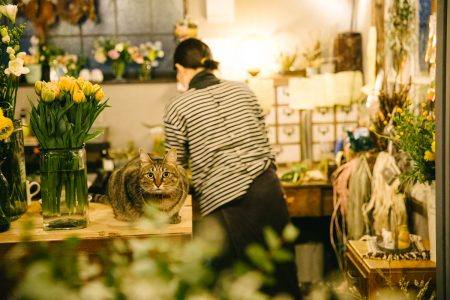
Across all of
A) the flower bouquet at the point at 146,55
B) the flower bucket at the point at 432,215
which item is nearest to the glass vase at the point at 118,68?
the flower bouquet at the point at 146,55

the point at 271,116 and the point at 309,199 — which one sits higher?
the point at 271,116

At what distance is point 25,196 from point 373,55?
2.97 m

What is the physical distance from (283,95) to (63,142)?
323cm

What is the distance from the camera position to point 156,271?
690 mm

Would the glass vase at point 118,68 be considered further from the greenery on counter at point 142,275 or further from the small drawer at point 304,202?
the greenery on counter at point 142,275

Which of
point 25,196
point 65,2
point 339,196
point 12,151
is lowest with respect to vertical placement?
point 339,196

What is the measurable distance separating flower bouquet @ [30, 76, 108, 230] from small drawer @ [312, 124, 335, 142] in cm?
324

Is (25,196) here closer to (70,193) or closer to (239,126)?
(70,193)

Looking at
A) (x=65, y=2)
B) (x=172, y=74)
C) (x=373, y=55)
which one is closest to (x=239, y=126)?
(x=373, y=55)

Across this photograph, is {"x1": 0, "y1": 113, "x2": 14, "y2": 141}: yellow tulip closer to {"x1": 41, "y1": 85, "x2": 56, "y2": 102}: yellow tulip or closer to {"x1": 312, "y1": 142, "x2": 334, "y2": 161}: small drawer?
{"x1": 41, "y1": 85, "x2": 56, "y2": 102}: yellow tulip

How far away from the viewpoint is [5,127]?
1992 mm

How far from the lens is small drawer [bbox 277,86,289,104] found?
5.06 meters

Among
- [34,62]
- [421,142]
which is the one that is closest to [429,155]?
[421,142]

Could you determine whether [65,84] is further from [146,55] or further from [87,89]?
[146,55]
